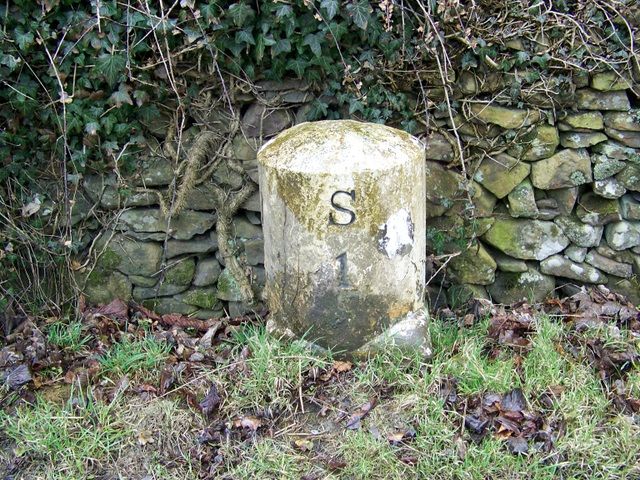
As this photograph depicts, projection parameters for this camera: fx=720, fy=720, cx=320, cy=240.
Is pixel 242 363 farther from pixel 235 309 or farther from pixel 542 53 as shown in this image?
pixel 542 53

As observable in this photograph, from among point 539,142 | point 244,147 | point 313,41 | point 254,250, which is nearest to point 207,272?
point 254,250

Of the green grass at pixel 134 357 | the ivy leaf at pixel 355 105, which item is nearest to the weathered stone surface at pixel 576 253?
the ivy leaf at pixel 355 105

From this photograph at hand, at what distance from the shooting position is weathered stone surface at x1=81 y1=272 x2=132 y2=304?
4430mm

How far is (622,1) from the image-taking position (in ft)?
12.4

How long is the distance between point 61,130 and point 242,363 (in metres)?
1.66

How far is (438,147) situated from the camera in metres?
4.12

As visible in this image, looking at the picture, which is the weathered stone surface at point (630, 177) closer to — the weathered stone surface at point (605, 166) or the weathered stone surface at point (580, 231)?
the weathered stone surface at point (605, 166)

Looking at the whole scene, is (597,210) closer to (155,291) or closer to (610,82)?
(610,82)

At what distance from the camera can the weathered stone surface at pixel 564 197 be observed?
4145mm

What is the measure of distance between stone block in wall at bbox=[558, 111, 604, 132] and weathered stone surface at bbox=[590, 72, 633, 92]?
0.15m

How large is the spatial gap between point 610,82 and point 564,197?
68cm

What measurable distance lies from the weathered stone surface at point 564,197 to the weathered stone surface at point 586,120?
0.36m

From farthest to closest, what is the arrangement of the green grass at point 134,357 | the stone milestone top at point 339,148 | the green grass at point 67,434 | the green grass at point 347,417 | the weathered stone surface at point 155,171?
the weathered stone surface at point 155,171
the green grass at point 134,357
the stone milestone top at point 339,148
the green grass at point 67,434
the green grass at point 347,417

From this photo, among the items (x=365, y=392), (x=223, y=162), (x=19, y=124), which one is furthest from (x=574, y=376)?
(x=19, y=124)
